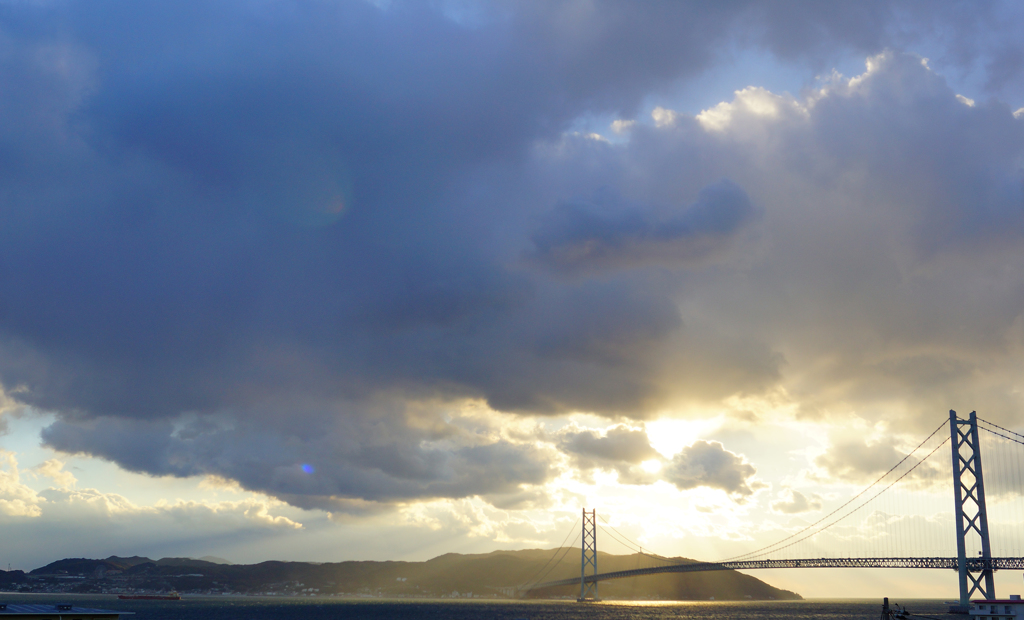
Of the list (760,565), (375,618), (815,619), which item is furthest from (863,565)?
(375,618)

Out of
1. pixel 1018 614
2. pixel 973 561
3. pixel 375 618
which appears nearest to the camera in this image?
pixel 1018 614

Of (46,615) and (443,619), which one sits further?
(443,619)

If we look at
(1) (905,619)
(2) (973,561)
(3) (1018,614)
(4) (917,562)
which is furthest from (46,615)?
(4) (917,562)

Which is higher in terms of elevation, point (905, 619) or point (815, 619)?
point (905, 619)

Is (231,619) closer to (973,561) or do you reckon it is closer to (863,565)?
(863,565)

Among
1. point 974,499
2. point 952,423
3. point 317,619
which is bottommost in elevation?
point 317,619

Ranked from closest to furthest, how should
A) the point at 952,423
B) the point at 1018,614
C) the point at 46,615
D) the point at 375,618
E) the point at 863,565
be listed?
the point at 46,615, the point at 1018,614, the point at 952,423, the point at 863,565, the point at 375,618

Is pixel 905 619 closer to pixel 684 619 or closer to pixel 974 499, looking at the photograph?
pixel 974 499

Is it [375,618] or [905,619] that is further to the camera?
[375,618]

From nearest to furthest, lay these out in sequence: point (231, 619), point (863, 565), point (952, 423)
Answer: point (952, 423), point (863, 565), point (231, 619)
